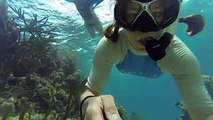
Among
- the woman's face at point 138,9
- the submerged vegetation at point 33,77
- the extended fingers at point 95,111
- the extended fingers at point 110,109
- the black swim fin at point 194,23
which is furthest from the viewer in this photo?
the submerged vegetation at point 33,77

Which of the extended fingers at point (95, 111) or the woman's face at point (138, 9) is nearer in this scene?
the extended fingers at point (95, 111)

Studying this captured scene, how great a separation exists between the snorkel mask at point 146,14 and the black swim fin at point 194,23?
7.05 ft

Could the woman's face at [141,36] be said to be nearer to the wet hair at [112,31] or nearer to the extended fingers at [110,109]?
the wet hair at [112,31]

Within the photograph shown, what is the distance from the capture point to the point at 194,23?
5.74m

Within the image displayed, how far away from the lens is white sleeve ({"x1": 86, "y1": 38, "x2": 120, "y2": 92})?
3880mm

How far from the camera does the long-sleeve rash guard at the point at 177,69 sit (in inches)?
140

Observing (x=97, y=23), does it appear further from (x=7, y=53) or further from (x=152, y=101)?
(x=152, y=101)

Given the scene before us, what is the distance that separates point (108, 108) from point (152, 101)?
312 ft

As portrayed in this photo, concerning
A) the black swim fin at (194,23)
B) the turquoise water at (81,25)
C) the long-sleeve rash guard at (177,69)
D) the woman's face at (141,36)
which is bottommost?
the turquoise water at (81,25)

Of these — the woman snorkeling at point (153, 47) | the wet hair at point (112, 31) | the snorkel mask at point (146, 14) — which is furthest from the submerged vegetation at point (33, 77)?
the snorkel mask at point (146, 14)

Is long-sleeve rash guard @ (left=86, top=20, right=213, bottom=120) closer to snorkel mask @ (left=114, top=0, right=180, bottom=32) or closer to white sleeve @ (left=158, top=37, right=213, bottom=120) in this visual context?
white sleeve @ (left=158, top=37, right=213, bottom=120)

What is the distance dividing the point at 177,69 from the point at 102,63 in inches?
37.7

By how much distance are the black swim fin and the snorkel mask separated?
2148 mm

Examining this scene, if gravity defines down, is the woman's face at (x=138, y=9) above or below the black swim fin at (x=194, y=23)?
above
